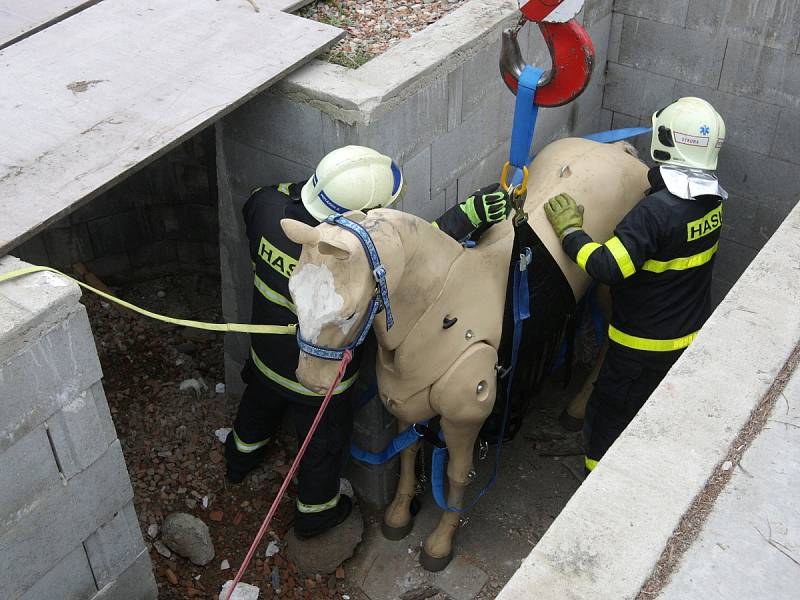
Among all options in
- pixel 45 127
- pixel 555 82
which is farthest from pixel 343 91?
pixel 45 127

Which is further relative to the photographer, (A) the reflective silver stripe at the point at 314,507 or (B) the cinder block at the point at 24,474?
(A) the reflective silver stripe at the point at 314,507

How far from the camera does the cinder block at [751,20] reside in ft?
15.5

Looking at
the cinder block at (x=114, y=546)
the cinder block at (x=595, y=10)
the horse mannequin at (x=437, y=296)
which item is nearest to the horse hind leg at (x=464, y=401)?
the horse mannequin at (x=437, y=296)

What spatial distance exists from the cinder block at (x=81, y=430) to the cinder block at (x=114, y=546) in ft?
1.19

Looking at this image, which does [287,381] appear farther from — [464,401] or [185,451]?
[185,451]

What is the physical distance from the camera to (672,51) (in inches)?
204

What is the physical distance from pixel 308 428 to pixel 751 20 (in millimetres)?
3277

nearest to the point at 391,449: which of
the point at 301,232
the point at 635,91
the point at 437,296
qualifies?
the point at 437,296

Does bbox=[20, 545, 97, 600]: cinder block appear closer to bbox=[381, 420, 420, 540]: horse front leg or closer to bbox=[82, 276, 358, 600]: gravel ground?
bbox=[82, 276, 358, 600]: gravel ground

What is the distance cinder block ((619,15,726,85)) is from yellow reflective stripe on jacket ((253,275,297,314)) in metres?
2.84

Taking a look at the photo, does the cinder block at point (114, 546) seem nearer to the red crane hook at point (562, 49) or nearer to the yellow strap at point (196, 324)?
the yellow strap at point (196, 324)

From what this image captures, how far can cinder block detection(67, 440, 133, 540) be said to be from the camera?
10.5 feet

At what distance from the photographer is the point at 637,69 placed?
17.5ft

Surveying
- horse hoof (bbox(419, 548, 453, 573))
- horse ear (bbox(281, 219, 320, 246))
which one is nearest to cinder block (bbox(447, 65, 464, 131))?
horse ear (bbox(281, 219, 320, 246))
